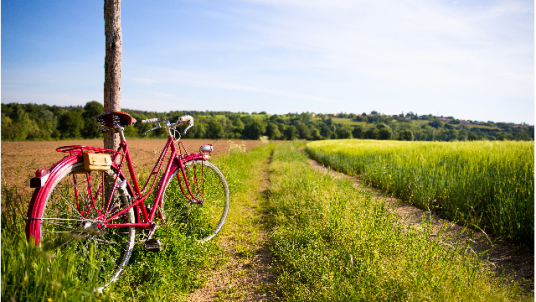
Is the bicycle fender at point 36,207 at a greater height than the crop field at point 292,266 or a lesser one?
greater

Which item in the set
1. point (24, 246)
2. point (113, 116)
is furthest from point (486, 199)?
point (24, 246)

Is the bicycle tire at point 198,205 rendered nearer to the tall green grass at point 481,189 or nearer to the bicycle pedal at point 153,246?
the bicycle pedal at point 153,246

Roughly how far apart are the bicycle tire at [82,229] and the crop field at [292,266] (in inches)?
3.9

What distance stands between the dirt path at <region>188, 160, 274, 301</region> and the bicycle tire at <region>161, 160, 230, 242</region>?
0.30m

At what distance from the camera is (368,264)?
2.22 m

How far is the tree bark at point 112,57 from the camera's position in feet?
9.45

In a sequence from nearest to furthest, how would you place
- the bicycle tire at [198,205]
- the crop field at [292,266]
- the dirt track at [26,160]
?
the crop field at [292,266], the bicycle tire at [198,205], the dirt track at [26,160]

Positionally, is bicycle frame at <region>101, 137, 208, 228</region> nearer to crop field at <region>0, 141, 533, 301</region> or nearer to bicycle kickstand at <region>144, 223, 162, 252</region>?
bicycle kickstand at <region>144, 223, 162, 252</region>

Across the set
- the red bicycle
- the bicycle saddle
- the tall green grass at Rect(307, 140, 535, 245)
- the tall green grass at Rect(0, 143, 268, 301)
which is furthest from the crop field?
the bicycle saddle

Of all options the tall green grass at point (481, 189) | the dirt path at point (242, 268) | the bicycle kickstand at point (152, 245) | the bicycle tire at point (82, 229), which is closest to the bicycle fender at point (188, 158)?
the bicycle tire at point (82, 229)

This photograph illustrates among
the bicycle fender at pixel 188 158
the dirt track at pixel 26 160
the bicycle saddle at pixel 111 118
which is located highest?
the bicycle saddle at pixel 111 118

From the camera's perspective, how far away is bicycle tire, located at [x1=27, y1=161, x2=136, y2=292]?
179 centimetres

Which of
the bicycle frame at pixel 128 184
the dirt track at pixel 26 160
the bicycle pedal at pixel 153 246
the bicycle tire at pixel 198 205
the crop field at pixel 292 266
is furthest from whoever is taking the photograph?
Result: the dirt track at pixel 26 160

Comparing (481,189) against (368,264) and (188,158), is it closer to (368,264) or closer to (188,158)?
(368,264)
